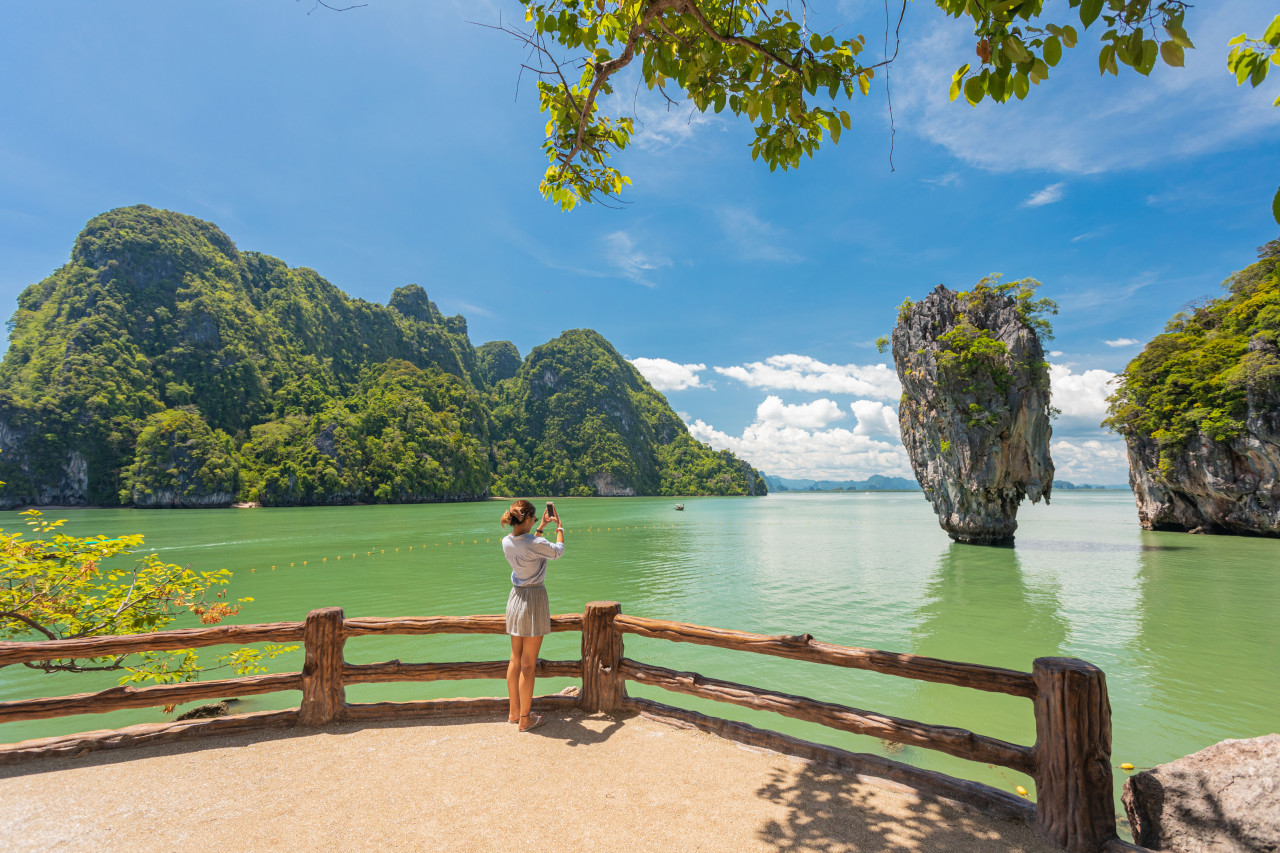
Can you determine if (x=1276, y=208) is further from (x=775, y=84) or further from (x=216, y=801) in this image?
(x=216, y=801)

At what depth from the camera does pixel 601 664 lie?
4.45 m

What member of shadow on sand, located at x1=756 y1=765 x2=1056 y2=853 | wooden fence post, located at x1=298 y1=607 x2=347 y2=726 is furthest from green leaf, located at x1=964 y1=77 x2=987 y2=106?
wooden fence post, located at x1=298 y1=607 x2=347 y2=726

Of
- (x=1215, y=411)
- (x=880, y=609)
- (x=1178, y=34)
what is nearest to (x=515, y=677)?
(x=1178, y=34)

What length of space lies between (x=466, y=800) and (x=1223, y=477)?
3807 centimetres

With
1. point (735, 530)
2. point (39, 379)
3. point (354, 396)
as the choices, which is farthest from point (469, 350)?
point (735, 530)

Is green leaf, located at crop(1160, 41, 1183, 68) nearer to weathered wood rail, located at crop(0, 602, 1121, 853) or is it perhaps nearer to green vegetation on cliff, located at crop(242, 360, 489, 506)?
weathered wood rail, located at crop(0, 602, 1121, 853)

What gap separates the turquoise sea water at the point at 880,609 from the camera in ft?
25.6

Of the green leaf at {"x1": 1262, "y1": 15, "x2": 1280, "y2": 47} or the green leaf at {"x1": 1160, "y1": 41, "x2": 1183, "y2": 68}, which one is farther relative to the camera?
the green leaf at {"x1": 1160, "y1": 41, "x2": 1183, "y2": 68}

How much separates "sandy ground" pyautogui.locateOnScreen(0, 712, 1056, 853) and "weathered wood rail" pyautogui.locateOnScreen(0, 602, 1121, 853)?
14 cm

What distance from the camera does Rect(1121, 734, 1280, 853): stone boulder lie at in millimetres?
2496

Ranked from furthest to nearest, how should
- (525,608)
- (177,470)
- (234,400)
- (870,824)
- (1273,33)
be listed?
(234,400) → (177,470) → (525,608) → (870,824) → (1273,33)

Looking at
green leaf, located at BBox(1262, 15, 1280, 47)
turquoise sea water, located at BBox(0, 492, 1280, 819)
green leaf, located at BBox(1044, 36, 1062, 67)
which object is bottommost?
turquoise sea water, located at BBox(0, 492, 1280, 819)

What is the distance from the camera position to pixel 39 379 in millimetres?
68875

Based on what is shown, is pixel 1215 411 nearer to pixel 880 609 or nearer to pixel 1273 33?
pixel 880 609
